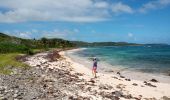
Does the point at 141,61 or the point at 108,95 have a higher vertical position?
the point at 108,95

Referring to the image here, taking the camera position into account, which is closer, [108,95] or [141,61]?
[108,95]

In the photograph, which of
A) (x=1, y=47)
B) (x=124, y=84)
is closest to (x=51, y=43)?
(x=1, y=47)

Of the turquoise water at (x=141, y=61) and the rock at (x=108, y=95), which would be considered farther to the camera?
the turquoise water at (x=141, y=61)

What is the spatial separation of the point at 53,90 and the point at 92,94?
3.07 m

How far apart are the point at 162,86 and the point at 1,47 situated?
62.7 metres

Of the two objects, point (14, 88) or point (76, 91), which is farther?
point (76, 91)

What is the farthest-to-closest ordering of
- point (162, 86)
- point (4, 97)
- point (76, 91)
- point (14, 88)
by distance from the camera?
point (162, 86) → point (76, 91) → point (14, 88) → point (4, 97)

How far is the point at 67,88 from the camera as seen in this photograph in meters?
22.9

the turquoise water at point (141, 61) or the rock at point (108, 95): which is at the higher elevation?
the rock at point (108, 95)

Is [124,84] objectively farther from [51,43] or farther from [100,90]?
[51,43]

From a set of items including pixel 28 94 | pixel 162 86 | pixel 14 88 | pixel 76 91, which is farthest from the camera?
pixel 162 86

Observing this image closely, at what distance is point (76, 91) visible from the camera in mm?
22031

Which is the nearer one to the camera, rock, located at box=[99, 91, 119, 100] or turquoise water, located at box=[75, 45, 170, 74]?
rock, located at box=[99, 91, 119, 100]

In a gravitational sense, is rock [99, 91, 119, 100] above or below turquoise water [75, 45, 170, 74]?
above
